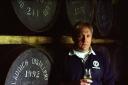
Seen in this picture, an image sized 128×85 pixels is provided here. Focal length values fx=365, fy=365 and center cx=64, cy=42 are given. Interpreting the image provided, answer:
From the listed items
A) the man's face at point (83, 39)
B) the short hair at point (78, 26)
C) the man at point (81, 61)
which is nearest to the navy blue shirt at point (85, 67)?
the man at point (81, 61)

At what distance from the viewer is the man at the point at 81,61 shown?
11.1 feet

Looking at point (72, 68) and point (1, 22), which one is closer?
point (1, 22)

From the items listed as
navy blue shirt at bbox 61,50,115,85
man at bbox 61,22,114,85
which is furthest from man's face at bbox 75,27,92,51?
navy blue shirt at bbox 61,50,115,85

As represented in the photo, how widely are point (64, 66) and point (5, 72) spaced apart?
68 centimetres

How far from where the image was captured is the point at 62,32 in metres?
3.65

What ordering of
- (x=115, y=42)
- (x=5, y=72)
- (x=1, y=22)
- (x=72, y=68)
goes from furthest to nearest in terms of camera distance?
1. (x=115, y=42)
2. (x=72, y=68)
3. (x=1, y=22)
4. (x=5, y=72)

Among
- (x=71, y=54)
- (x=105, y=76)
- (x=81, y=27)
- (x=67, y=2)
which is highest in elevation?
(x=67, y=2)

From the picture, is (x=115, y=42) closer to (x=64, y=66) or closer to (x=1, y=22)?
(x=64, y=66)

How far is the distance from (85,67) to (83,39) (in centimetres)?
27

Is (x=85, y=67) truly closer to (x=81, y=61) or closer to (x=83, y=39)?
(x=81, y=61)

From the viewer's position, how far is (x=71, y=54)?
3482mm

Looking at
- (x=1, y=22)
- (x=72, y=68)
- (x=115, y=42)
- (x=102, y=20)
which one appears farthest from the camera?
(x=115, y=42)

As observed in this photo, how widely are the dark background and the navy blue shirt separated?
200 millimetres

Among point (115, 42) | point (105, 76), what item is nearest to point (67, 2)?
point (105, 76)
